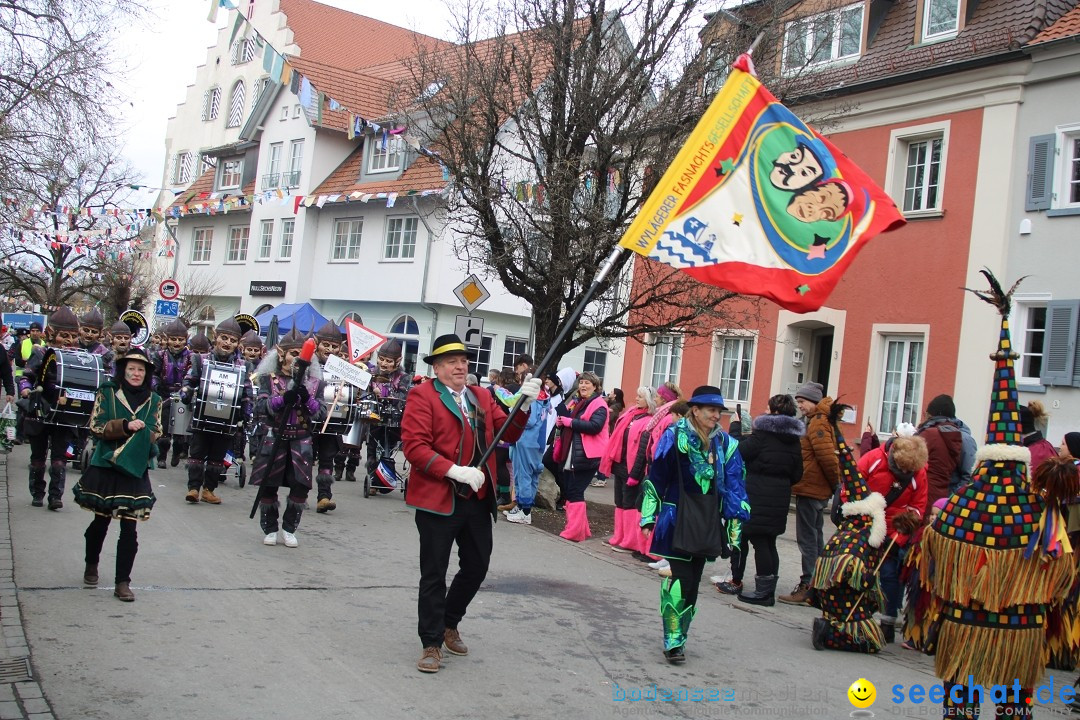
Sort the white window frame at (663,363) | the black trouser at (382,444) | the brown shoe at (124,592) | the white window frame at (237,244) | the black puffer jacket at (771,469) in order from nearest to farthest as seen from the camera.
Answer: the brown shoe at (124,592)
the black puffer jacket at (771,469)
the black trouser at (382,444)
the white window frame at (663,363)
the white window frame at (237,244)

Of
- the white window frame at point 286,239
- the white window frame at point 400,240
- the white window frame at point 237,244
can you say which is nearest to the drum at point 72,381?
the white window frame at point 400,240

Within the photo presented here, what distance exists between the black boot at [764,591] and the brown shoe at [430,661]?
12.7 ft

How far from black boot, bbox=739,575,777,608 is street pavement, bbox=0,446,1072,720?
190 millimetres

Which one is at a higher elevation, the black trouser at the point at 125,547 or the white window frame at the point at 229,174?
the white window frame at the point at 229,174

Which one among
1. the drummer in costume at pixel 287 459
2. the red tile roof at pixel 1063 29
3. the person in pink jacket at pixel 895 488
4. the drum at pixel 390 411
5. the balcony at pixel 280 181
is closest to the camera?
the person in pink jacket at pixel 895 488

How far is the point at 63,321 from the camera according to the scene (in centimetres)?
1191

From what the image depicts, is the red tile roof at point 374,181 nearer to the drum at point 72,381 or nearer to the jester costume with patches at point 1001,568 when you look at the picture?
the drum at point 72,381

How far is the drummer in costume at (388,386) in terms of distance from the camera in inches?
Result: 546

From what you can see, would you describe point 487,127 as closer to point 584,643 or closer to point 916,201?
point 584,643

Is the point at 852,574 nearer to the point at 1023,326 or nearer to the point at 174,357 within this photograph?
the point at 174,357

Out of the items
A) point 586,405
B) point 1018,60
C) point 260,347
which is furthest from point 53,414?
point 1018,60

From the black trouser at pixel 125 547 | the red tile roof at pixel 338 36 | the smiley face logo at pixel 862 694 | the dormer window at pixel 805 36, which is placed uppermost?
the red tile roof at pixel 338 36

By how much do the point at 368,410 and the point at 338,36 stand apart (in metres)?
36.4

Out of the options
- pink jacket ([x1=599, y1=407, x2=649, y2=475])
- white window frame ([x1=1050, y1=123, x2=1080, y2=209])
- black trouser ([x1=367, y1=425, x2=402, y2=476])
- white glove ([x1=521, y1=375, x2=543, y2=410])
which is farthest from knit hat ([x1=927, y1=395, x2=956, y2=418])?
white window frame ([x1=1050, y1=123, x2=1080, y2=209])
